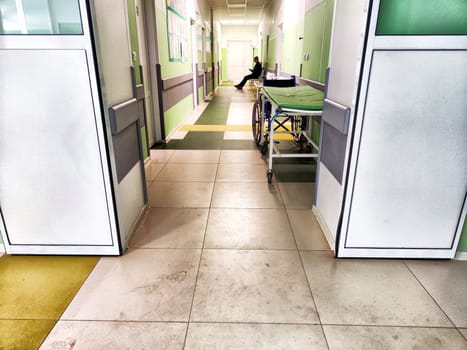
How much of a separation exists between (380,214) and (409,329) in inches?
29.6

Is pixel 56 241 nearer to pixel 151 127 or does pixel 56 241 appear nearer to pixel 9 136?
pixel 9 136

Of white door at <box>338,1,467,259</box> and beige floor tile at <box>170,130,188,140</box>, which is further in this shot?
beige floor tile at <box>170,130,188,140</box>

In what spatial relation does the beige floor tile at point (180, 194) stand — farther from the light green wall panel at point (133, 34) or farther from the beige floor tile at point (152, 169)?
the light green wall panel at point (133, 34)

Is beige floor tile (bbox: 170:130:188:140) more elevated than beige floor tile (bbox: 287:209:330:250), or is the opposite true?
beige floor tile (bbox: 170:130:188:140)

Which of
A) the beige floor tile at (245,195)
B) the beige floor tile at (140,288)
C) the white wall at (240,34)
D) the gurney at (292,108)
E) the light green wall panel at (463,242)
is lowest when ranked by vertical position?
the beige floor tile at (140,288)

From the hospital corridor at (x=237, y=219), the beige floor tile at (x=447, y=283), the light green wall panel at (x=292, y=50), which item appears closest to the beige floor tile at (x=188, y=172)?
the hospital corridor at (x=237, y=219)

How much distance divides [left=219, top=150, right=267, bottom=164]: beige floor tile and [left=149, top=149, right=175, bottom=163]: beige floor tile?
790 mm

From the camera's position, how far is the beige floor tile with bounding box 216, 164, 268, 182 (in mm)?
3777

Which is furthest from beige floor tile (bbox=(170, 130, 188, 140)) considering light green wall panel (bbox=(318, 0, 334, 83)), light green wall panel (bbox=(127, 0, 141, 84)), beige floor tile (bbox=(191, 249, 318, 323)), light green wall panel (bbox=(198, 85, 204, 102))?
light green wall panel (bbox=(198, 85, 204, 102))

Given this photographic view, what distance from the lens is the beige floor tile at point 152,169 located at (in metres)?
3.84

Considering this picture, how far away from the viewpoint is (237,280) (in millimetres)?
2035

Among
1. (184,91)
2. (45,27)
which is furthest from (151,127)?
(45,27)

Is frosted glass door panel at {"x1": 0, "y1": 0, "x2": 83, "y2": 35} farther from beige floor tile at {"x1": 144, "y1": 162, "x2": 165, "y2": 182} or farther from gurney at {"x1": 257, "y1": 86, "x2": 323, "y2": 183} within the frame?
beige floor tile at {"x1": 144, "y1": 162, "x2": 165, "y2": 182}

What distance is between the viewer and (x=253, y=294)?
6.28ft
